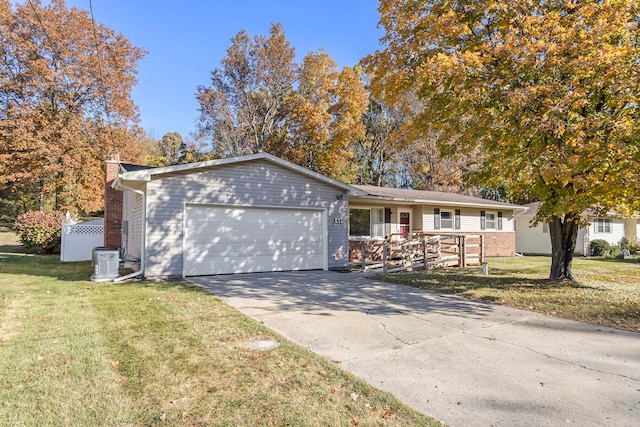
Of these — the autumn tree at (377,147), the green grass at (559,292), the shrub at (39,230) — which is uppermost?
the autumn tree at (377,147)

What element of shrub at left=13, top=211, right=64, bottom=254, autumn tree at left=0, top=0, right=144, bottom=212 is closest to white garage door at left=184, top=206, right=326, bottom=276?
shrub at left=13, top=211, right=64, bottom=254

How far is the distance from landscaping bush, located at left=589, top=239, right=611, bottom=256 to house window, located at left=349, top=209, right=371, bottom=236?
1438cm

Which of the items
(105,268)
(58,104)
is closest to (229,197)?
(105,268)

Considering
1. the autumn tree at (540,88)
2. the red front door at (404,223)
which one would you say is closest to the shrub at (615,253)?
the red front door at (404,223)

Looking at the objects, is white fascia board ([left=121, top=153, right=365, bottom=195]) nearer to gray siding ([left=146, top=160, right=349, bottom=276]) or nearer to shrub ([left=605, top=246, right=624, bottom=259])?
gray siding ([left=146, top=160, right=349, bottom=276])

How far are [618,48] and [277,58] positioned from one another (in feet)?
72.7

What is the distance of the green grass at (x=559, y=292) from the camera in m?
6.53

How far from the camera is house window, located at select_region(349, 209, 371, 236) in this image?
1667 cm

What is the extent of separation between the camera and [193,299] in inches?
291

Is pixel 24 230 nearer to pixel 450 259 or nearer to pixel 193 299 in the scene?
pixel 193 299

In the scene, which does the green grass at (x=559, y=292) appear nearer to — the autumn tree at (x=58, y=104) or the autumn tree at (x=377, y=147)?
the autumn tree at (x=377, y=147)

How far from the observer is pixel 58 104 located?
2194cm

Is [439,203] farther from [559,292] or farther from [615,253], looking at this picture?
[615,253]

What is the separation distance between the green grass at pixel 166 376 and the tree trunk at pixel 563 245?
8633 mm
